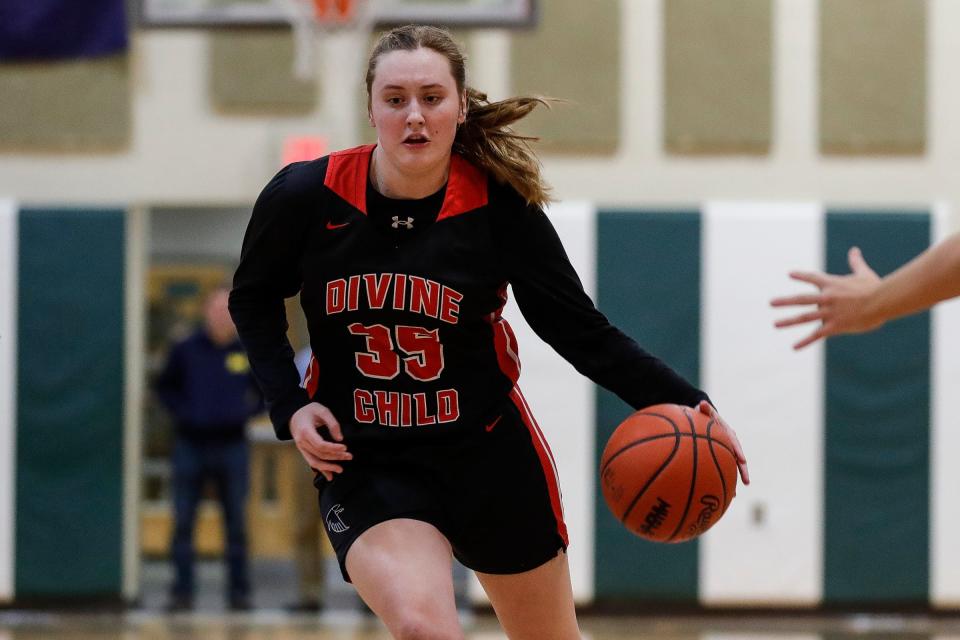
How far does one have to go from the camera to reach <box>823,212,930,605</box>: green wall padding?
310 inches

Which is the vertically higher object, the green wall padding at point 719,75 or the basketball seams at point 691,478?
the green wall padding at point 719,75

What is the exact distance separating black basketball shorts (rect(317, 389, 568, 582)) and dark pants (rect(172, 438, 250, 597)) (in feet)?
15.0

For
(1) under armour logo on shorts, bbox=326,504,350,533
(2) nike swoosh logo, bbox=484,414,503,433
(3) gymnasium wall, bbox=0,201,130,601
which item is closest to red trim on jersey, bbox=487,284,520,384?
(2) nike swoosh logo, bbox=484,414,503,433

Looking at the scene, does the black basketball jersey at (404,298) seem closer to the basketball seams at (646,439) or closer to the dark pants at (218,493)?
the basketball seams at (646,439)

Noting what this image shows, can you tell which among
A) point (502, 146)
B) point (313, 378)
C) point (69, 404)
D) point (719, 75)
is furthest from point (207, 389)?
point (502, 146)

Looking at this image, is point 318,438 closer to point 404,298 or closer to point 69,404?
point 404,298

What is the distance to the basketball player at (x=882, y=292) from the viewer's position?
9.11ft

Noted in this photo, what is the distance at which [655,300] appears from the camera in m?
7.95

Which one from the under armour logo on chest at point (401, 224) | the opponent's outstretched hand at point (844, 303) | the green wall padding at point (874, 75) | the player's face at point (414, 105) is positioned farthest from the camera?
the green wall padding at point (874, 75)

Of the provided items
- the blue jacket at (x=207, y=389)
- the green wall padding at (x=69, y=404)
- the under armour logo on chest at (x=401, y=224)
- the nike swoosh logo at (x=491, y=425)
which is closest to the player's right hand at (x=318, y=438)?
the nike swoosh logo at (x=491, y=425)

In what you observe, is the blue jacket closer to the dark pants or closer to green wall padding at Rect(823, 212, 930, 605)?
the dark pants

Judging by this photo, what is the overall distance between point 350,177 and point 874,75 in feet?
18.3

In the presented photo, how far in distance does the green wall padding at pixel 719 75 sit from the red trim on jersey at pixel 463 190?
487 centimetres

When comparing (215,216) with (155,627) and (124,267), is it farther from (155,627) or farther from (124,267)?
(155,627)
